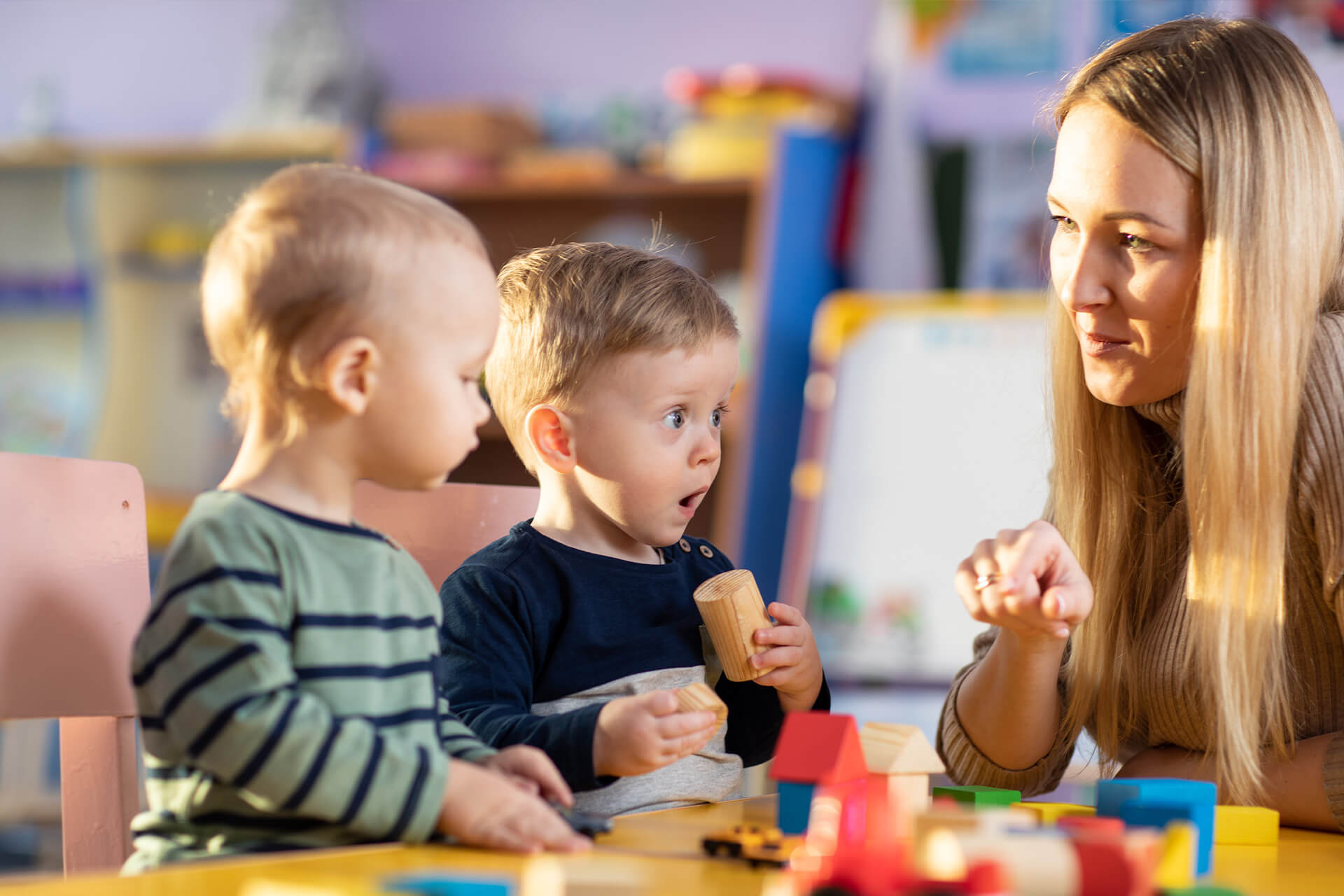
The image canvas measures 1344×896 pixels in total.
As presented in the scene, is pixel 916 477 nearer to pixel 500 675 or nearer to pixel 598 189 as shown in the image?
pixel 598 189

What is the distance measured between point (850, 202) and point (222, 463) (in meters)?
1.94

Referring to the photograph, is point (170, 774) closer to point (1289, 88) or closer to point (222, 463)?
point (1289, 88)

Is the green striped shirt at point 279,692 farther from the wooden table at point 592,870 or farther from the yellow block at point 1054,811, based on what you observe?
the yellow block at point 1054,811

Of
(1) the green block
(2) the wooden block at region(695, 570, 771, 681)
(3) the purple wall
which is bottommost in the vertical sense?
(1) the green block

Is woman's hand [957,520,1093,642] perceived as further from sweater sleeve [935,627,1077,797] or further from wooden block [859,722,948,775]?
sweater sleeve [935,627,1077,797]

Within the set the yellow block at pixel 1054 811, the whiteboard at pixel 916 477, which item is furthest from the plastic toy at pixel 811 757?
the whiteboard at pixel 916 477

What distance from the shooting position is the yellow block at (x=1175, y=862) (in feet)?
1.80

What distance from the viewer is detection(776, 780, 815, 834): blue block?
72cm

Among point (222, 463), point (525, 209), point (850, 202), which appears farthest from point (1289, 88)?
point (222, 463)

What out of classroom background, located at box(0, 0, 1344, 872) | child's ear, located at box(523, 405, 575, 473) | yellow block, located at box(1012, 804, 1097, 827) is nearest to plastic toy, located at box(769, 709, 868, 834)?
yellow block, located at box(1012, 804, 1097, 827)

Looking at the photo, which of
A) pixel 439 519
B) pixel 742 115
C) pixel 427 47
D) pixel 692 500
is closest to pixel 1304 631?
pixel 692 500

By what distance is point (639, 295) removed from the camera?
972 millimetres

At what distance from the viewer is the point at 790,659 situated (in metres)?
0.91

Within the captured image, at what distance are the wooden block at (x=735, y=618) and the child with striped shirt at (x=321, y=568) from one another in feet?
0.64
